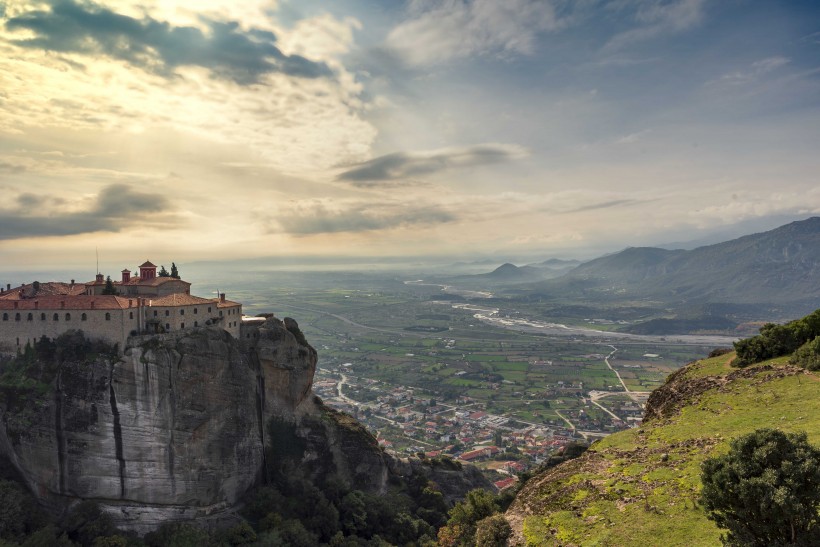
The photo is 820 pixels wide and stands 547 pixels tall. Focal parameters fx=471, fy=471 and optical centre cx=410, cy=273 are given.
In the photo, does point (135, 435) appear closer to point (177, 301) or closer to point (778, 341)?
point (177, 301)

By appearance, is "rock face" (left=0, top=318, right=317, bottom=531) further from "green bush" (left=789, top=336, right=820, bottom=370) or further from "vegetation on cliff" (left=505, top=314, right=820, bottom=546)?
"green bush" (left=789, top=336, right=820, bottom=370)

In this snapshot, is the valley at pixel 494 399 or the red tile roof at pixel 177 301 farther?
the valley at pixel 494 399

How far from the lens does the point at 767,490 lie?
12.8m

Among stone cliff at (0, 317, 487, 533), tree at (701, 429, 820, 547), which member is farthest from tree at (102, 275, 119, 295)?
tree at (701, 429, 820, 547)

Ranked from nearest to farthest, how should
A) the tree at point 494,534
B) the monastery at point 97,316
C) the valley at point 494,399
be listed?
the tree at point 494,534 → the monastery at point 97,316 → the valley at point 494,399

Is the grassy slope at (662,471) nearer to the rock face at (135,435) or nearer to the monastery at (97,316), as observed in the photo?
the rock face at (135,435)

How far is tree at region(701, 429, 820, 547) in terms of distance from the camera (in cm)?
1260

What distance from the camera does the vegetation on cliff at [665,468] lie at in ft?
57.3

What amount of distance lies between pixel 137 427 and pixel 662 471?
157ft

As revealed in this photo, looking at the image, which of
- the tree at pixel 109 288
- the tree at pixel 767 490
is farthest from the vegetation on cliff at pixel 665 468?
the tree at pixel 109 288

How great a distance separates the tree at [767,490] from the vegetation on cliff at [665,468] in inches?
95.7

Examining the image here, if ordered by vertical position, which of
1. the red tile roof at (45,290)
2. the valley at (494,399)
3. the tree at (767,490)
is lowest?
the valley at (494,399)

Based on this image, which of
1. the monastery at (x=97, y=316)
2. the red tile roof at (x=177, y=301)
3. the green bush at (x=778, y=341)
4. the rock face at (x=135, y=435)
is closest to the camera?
the green bush at (x=778, y=341)

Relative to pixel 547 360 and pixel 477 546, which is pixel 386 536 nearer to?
pixel 477 546
